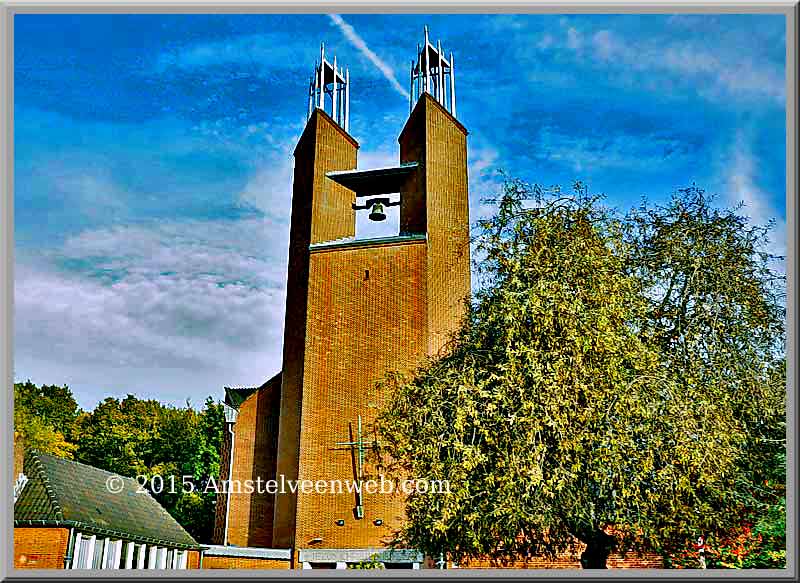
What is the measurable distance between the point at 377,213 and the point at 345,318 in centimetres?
265

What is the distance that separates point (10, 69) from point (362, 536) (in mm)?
10079

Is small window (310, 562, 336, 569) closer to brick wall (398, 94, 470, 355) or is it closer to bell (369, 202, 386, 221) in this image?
brick wall (398, 94, 470, 355)

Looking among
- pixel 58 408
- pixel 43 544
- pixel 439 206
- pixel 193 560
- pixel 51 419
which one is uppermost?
pixel 439 206

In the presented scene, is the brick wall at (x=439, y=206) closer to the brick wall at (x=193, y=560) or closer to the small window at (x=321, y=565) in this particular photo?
the small window at (x=321, y=565)

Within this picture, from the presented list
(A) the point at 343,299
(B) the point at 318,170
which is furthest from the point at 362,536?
(B) the point at 318,170

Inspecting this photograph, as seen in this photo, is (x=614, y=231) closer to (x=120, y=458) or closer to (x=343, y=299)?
(x=343, y=299)

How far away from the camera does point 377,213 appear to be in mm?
17328

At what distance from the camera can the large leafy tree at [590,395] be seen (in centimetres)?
1000

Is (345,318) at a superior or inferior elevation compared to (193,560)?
superior

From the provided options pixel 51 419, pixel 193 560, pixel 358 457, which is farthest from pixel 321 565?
pixel 51 419

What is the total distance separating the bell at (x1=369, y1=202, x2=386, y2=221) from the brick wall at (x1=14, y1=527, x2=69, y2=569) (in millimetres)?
8681

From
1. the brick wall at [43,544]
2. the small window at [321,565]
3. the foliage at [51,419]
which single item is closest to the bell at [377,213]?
the small window at [321,565]

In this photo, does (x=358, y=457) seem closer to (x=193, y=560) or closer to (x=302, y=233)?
(x=302, y=233)

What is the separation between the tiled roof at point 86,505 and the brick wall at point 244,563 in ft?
4.41
